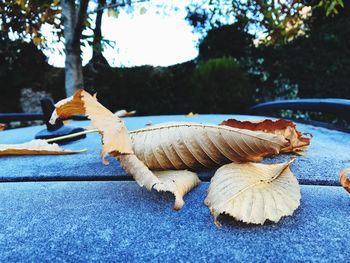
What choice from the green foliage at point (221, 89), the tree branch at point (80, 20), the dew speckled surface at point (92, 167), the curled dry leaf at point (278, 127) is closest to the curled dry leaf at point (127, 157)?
the dew speckled surface at point (92, 167)

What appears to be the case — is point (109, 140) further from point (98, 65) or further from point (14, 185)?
point (98, 65)

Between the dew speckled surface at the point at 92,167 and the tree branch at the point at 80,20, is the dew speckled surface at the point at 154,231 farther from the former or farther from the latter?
the tree branch at the point at 80,20

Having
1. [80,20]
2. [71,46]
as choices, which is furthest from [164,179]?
[71,46]

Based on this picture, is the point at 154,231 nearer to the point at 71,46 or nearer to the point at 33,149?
the point at 33,149

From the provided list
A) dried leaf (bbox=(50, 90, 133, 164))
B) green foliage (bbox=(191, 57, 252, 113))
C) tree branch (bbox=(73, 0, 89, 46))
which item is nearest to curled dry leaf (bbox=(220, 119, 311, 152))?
dried leaf (bbox=(50, 90, 133, 164))

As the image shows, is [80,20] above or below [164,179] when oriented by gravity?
above

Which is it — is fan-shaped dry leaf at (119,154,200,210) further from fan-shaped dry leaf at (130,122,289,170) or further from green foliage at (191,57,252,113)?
green foliage at (191,57,252,113)

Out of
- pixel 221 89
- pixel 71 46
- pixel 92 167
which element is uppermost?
pixel 71 46
